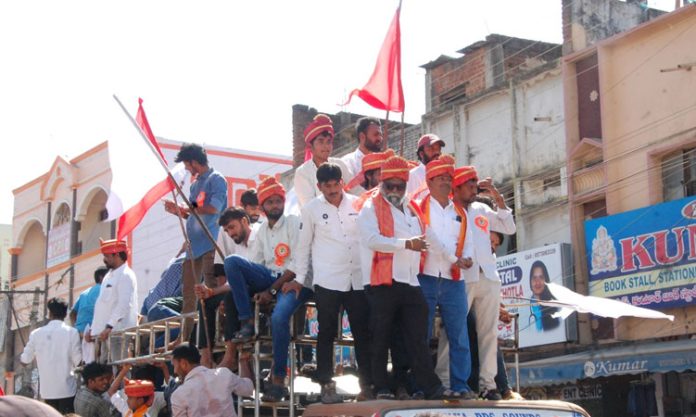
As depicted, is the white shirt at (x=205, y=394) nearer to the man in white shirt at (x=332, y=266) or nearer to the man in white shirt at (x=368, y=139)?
the man in white shirt at (x=332, y=266)

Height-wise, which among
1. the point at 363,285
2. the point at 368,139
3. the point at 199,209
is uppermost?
the point at 368,139

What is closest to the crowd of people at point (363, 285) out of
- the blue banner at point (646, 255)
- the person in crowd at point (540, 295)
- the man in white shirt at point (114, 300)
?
the man in white shirt at point (114, 300)

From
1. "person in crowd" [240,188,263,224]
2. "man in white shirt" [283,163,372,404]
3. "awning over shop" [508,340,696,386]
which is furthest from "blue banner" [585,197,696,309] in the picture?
"man in white shirt" [283,163,372,404]

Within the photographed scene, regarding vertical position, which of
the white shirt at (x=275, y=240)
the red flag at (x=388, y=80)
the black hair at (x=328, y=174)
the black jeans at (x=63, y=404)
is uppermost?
the red flag at (x=388, y=80)

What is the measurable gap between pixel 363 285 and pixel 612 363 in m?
14.3

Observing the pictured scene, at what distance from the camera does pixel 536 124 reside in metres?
24.8

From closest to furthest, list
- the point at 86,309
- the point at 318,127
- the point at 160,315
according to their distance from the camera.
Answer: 1. the point at 318,127
2. the point at 160,315
3. the point at 86,309

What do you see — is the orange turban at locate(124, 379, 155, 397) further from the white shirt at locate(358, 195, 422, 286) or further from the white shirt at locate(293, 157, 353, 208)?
the white shirt at locate(358, 195, 422, 286)

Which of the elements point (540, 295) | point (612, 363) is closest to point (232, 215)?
point (612, 363)

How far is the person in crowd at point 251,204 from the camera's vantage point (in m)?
9.98

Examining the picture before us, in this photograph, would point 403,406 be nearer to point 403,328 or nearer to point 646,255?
point 403,328

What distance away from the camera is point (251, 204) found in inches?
394

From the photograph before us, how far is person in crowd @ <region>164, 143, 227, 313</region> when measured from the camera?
9898 millimetres

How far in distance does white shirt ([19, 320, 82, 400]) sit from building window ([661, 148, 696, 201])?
1386 centimetres
